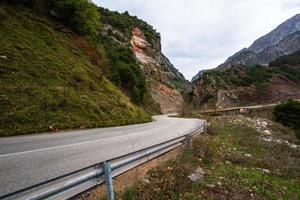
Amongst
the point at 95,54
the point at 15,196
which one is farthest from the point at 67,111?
the point at 95,54

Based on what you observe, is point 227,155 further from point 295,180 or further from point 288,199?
point 288,199

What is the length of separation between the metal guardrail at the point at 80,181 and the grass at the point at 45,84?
10123 millimetres

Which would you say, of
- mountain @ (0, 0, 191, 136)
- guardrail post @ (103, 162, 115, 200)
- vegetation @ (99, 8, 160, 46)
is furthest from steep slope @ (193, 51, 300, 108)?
guardrail post @ (103, 162, 115, 200)

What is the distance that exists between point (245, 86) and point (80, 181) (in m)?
63.8

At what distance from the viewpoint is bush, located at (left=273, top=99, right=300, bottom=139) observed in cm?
2992

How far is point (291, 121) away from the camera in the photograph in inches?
1207

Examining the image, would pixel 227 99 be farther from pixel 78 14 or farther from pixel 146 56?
pixel 78 14

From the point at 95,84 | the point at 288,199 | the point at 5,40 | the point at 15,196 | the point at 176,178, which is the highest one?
the point at 5,40

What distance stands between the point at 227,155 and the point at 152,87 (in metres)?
63.4

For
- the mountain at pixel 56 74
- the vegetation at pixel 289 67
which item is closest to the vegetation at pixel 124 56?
the mountain at pixel 56 74

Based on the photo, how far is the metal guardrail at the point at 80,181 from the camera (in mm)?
3278

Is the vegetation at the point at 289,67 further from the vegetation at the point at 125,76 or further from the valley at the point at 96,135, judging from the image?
the vegetation at the point at 125,76

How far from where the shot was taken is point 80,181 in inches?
162

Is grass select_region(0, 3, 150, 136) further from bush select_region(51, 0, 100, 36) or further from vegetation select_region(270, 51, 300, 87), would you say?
vegetation select_region(270, 51, 300, 87)
